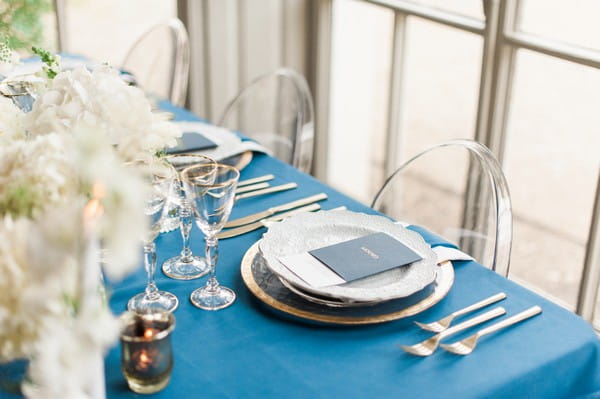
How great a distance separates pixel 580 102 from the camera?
2.57 metres

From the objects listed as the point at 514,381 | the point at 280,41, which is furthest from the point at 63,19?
the point at 514,381

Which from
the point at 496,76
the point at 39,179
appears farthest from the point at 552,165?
the point at 39,179

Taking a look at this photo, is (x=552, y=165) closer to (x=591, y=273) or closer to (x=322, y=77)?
(x=591, y=273)

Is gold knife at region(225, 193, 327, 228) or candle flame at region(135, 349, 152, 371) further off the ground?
candle flame at region(135, 349, 152, 371)

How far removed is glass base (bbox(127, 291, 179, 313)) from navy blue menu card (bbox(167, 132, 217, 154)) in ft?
2.19

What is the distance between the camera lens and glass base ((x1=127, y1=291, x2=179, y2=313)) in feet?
4.70

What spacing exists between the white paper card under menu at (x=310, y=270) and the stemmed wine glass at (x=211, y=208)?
12 cm

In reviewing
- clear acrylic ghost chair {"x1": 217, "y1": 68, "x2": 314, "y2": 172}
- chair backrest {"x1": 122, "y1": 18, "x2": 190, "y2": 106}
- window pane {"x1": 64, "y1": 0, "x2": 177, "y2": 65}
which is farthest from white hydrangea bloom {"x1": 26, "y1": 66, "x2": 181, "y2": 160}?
window pane {"x1": 64, "y1": 0, "x2": 177, "y2": 65}

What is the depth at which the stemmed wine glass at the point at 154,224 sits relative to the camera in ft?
4.26

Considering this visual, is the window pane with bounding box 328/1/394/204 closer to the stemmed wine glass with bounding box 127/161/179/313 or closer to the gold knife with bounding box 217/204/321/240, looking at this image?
the gold knife with bounding box 217/204/321/240

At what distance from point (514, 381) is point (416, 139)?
2511mm

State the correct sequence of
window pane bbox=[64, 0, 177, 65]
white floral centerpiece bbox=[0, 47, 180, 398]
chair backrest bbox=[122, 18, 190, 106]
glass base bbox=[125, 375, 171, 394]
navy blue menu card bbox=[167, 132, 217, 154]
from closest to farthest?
white floral centerpiece bbox=[0, 47, 180, 398]
glass base bbox=[125, 375, 171, 394]
navy blue menu card bbox=[167, 132, 217, 154]
chair backrest bbox=[122, 18, 190, 106]
window pane bbox=[64, 0, 177, 65]

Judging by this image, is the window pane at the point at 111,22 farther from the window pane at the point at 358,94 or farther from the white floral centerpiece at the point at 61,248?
the white floral centerpiece at the point at 61,248

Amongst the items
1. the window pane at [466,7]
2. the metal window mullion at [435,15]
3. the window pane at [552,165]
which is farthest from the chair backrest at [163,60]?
the window pane at [552,165]
